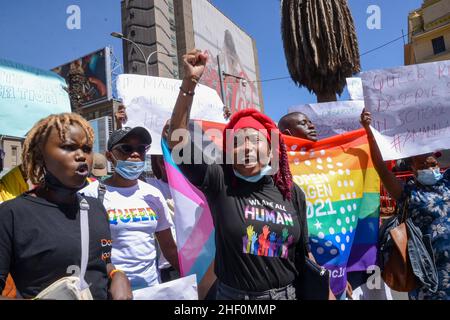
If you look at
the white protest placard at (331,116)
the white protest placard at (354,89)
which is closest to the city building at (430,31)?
the white protest placard at (354,89)

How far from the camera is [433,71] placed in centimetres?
302

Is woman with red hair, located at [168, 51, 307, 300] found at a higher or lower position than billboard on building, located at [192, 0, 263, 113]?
lower

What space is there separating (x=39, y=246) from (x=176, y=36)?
37.3 meters

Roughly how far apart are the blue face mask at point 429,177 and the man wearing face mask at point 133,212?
178 centimetres

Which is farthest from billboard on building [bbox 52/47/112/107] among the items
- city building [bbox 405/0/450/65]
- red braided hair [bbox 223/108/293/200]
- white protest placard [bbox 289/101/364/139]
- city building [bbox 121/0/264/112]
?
red braided hair [bbox 223/108/293/200]

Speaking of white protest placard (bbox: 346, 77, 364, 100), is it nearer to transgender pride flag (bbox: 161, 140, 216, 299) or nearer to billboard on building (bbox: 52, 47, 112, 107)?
transgender pride flag (bbox: 161, 140, 216, 299)

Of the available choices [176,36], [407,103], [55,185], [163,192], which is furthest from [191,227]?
[176,36]

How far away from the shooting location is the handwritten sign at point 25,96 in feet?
10.3

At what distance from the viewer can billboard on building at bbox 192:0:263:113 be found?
37000 millimetres

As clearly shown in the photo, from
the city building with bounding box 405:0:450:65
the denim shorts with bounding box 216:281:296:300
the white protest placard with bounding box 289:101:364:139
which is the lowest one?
the denim shorts with bounding box 216:281:296:300

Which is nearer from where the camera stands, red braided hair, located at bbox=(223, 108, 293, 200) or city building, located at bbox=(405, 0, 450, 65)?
red braided hair, located at bbox=(223, 108, 293, 200)

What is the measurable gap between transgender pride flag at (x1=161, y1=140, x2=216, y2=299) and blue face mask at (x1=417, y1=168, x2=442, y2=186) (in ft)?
4.97
